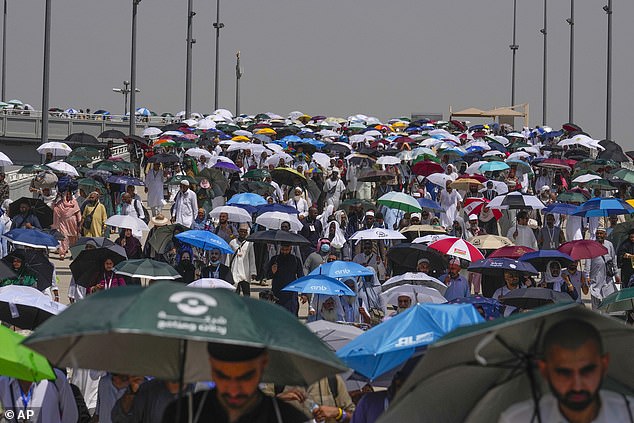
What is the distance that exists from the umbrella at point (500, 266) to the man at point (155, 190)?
14.6 m

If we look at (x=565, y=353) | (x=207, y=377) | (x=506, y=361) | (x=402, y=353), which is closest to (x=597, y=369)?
(x=565, y=353)

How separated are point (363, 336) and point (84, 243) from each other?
1072 centimetres

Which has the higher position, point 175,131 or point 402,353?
point 175,131

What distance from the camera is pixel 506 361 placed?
5195 mm

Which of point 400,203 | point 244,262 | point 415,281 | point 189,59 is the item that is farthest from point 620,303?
point 189,59

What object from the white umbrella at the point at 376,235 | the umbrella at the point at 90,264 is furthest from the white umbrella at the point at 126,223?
the umbrella at the point at 90,264

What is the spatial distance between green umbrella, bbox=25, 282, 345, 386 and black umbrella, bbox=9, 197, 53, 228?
15.9 metres

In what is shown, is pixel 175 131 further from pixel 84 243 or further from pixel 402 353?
pixel 402 353

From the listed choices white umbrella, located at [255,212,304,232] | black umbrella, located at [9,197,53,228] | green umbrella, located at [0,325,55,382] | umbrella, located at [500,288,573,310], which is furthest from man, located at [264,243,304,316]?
green umbrella, located at [0,325,55,382]

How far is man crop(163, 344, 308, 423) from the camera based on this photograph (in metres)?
5.04

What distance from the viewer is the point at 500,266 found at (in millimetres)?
16594

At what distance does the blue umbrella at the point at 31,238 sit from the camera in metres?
18.0

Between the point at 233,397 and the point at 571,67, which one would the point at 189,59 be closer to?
the point at 571,67

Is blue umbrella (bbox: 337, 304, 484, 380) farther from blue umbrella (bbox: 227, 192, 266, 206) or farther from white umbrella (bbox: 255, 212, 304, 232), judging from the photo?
blue umbrella (bbox: 227, 192, 266, 206)
